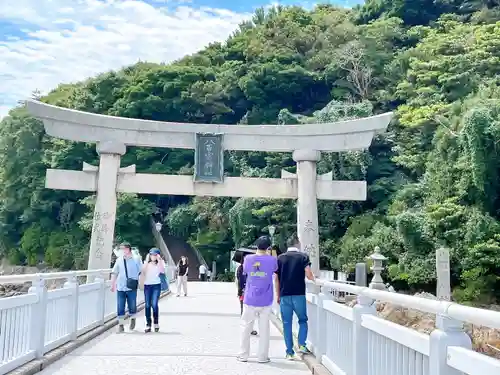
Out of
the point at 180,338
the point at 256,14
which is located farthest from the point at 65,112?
the point at 256,14

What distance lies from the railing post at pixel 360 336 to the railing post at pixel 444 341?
2.03 metres

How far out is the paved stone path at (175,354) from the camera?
6973 millimetres

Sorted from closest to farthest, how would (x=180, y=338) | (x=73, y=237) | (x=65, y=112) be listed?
(x=180, y=338) < (x=65, y=112) < (x=73, y=237)

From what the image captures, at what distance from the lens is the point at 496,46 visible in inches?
1357

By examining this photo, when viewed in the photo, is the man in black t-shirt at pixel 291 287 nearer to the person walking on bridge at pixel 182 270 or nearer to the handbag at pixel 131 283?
the handbag at pixel 131 283

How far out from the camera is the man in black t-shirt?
303 inches

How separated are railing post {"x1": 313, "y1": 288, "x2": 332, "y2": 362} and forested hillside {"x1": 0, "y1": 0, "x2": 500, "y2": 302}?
17878 millimetres

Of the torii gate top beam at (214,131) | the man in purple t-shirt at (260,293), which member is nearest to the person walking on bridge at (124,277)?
the man in purple t-shirt at (260,293)

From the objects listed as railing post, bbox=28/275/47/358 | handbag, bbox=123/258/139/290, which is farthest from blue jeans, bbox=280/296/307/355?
handbag, bbox=123/258/139/290

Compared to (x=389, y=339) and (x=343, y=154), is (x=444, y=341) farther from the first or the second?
(x=343, y=154)

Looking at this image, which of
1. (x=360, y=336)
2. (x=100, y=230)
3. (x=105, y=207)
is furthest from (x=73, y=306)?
(x=105, y=207)

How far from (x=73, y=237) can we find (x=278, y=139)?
90.7 ft

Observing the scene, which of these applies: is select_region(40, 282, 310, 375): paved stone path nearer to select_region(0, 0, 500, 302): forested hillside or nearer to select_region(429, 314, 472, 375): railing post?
select_region(429, 314, 472, 375): railing post

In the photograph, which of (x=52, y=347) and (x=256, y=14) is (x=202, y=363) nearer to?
(x=52, y=347)
